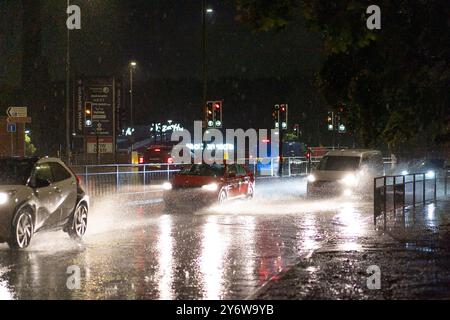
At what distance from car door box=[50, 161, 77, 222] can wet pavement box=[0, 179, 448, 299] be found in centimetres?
64

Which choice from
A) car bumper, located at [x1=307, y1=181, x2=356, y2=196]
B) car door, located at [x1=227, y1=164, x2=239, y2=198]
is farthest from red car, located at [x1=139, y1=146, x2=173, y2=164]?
car door, located at [x1=227, y1=164, x2=239, y2=198]

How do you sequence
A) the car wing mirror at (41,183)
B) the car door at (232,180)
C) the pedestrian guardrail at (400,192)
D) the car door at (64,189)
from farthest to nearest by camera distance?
the car door at (232,180) < the pedestrian guardrail at (400,192) < the car door at (64,189) < the car wing mirror at (41,183)

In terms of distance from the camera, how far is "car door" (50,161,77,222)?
577 inches

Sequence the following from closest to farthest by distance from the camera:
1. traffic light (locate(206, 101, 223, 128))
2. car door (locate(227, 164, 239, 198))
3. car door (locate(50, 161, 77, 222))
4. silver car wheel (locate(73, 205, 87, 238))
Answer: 1. car door (locate(50, 161, 77, 222))
2. silver car wheel (locate(73, 205, 87, 238))
3. car door (locate(227, 164, 239, 198))
4. traffic light (locate(206, 101, 223, 128))

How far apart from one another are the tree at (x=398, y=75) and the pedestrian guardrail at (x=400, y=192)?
1625 mm

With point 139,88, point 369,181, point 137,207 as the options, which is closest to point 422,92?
point 137,207

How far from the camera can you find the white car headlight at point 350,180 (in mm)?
28984

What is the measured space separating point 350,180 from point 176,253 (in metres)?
16.7

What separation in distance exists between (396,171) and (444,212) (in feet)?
46.1

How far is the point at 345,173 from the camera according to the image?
96.3 feet

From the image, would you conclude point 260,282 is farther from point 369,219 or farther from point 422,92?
point 369,219

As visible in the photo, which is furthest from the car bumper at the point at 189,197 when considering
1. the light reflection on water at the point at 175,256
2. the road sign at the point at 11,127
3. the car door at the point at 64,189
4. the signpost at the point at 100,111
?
the signpost at the point at 100,111

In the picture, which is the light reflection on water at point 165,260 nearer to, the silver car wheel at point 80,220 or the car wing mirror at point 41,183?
the silver car wheel at point 80,220

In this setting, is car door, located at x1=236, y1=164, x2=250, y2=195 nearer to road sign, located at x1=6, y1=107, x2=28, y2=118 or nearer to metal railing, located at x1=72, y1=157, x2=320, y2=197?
metal railing, located at x1=72, y1=157, x2=320, y2=197
